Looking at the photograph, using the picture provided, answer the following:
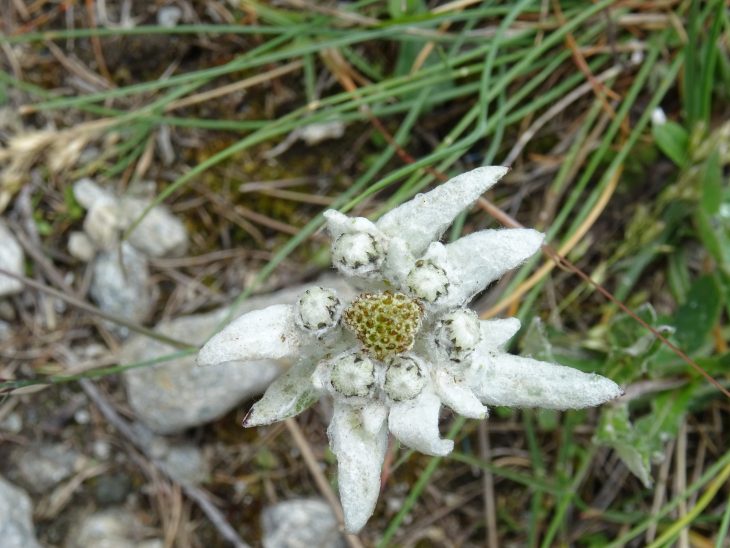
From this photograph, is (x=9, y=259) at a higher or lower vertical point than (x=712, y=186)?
lower

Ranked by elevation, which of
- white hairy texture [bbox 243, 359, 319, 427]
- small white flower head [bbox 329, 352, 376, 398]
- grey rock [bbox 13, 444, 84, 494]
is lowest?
grey rock [bbox 13, 444, 84, 494]

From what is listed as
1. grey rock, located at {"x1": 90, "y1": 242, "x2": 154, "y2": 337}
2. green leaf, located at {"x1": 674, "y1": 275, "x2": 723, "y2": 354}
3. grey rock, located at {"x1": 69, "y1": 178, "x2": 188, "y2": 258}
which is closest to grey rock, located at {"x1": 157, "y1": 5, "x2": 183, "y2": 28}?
grey rock, located at {"x1": 69, "y1": 178, "x2": 188, "y2": 258}

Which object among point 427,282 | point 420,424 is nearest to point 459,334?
point 427,282

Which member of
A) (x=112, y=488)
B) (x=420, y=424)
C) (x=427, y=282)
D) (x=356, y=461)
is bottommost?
(x=112, y=488)

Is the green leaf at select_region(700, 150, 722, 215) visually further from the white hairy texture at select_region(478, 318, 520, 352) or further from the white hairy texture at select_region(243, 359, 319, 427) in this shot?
the white hairy texture at select_region(243, 359, 319, 427)

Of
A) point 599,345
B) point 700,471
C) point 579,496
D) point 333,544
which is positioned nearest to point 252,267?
point 333,544

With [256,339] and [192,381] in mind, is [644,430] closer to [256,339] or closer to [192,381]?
[256,339]

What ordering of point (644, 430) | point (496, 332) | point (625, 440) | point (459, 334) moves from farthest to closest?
point (644, 430) → point (625, 440) → point (496, 332) → point (459, 334)
